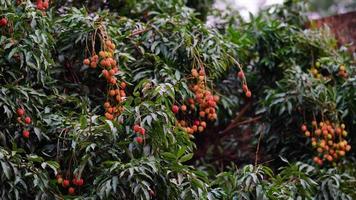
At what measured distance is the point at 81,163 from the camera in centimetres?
242

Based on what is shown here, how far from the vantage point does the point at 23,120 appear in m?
2.54

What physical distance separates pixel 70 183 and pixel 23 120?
314 millimetres

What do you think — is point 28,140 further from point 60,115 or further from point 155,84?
point 155,84

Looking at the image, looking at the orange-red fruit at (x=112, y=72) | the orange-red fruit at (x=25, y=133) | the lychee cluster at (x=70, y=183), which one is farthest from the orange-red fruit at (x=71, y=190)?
the orange-red fruit at (x=112, y=72)

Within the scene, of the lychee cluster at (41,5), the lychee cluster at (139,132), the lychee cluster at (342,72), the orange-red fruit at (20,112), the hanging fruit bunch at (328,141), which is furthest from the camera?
the lychee cluster at (342,72)

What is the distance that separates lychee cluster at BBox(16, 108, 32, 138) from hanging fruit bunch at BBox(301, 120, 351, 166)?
4.54 feet

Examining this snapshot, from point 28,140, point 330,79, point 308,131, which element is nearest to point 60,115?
point 28,140

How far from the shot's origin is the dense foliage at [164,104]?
2418 mm

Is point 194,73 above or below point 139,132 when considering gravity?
above

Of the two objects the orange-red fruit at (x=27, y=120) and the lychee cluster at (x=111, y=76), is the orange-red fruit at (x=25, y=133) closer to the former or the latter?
the orange-red fruit at (x=27, y=120)

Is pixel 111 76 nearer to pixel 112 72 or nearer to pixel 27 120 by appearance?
pixel 112 72

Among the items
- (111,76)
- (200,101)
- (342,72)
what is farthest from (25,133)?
(342,72)

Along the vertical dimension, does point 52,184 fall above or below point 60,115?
below

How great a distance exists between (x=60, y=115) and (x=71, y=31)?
1.35ft
